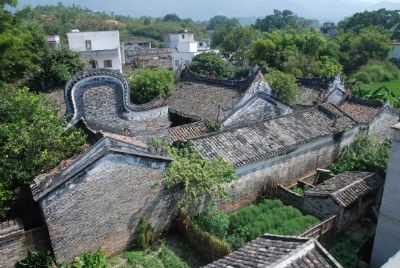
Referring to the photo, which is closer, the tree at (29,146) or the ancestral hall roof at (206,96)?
the tree at (29,146)

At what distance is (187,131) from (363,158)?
939 centimetres

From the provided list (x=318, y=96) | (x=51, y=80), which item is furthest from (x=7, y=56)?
(x=318, y=96)

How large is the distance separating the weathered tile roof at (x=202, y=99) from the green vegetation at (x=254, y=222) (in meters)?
8.28

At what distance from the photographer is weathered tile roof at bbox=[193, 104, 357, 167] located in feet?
53.9

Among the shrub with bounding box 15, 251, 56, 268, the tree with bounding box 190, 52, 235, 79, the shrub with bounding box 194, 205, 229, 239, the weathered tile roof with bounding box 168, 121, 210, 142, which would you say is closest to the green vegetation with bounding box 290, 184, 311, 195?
the shrub with bounding box 194, 205, 229, 239

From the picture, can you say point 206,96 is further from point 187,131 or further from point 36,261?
point 36,261

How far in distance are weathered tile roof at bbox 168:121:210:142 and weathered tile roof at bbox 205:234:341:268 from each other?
10379 mm

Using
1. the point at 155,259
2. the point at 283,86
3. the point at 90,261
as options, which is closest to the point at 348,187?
the point at 155,259

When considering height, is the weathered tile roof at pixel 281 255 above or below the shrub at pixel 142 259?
above

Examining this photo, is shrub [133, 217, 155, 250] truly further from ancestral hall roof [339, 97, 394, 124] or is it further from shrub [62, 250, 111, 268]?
ancestral hall roof [339, 97, 394, 124]

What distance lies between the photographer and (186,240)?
14.4m

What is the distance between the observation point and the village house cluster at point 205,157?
11797 millimetres

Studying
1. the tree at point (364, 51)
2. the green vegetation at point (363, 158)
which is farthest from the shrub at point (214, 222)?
the tree at point (364, 51)

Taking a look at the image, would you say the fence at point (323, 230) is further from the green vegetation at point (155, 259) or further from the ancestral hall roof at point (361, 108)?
the ancestral hall roof at point (361, 108)
